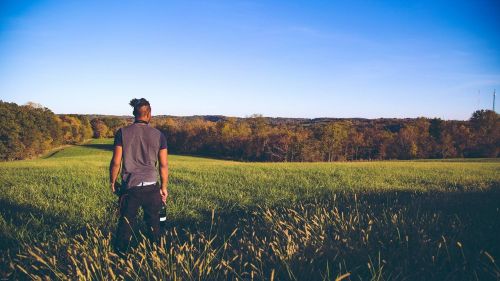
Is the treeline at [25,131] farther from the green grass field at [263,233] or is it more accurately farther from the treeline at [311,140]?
the green grass field at [263,233]

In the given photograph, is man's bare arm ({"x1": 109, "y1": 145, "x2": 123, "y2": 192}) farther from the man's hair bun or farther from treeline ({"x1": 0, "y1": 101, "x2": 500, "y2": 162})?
treeline ({"x1": 0, "y1": 101, "x2": 500, "y2": 162})

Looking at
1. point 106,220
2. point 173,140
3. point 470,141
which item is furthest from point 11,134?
point 470,141

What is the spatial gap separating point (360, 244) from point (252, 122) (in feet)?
340

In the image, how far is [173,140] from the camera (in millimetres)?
98188

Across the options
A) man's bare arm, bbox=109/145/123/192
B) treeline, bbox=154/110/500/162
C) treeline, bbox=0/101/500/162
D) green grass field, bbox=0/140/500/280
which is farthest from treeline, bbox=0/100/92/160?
man's bare arm, bbox=109/145/123/192

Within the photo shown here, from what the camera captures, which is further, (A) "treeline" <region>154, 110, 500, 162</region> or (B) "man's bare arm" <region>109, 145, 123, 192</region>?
(A) "treeline" <region>154, 110, 500, 162</region>

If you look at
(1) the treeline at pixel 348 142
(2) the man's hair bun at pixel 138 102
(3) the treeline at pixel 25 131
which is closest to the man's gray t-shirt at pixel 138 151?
(2) the man's hair bun at pixel 138 102

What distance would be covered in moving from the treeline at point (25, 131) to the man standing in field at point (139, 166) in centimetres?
7333

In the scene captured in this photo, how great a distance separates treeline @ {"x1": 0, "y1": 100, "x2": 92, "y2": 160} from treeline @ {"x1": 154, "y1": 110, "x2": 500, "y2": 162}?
33140 millimetres

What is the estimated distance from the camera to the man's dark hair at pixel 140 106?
5184mm

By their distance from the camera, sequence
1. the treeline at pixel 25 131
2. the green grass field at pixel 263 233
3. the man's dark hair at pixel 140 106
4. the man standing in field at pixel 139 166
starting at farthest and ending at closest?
the treeline at pixel 25 131 < the man's dark hair at pixel 140 106 < the man standing in field at pixel 139 166 < the green grass field at pixel 263 233

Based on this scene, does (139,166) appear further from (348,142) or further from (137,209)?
(348,142)

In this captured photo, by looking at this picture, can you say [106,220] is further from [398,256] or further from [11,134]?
[11,134]

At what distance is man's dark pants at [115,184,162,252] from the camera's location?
191 inches
